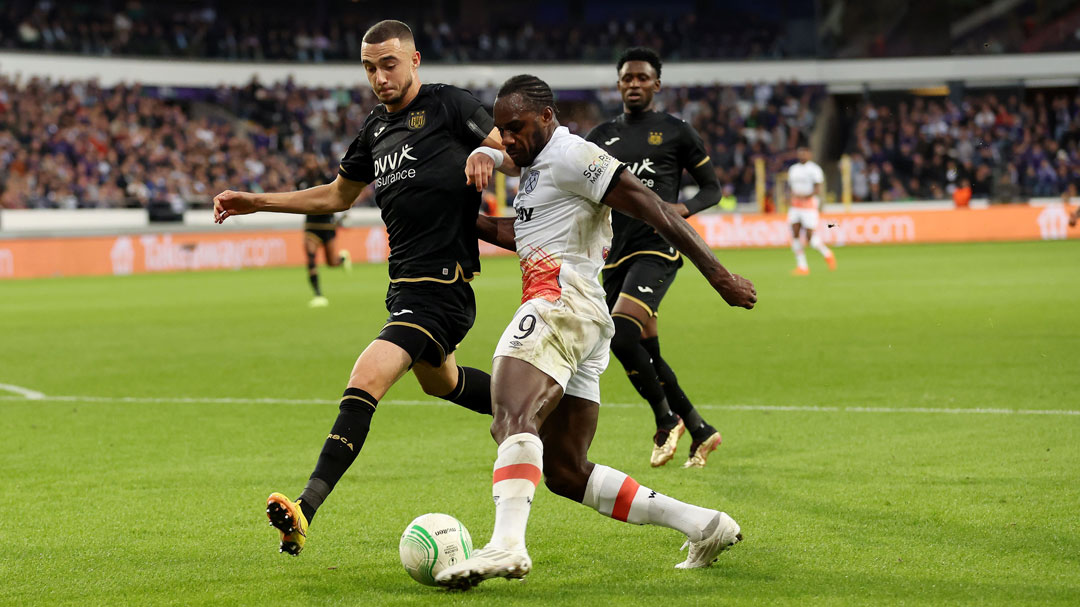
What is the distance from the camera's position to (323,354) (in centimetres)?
1401

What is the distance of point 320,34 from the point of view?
167 ft

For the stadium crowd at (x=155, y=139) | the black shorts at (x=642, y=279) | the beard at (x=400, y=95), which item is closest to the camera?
the beard at (x=400, y=95)

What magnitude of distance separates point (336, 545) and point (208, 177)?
36763 millimetres

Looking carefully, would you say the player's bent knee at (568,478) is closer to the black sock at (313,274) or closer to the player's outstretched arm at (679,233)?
the player's outstretched arm at (679,233)

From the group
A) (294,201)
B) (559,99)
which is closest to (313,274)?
(294,201)

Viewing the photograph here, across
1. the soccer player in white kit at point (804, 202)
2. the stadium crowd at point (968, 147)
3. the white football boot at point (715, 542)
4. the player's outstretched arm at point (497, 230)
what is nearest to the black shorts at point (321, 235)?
the soccer player in white kit at point (804, 202)

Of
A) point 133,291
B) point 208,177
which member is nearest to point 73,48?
point 208,177

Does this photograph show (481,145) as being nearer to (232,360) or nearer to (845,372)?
(845,372)

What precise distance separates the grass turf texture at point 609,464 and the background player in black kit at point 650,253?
352 millimetres

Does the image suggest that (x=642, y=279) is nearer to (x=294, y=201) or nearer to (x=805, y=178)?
(x=294, y=201)

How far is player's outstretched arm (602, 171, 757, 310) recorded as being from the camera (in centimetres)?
459

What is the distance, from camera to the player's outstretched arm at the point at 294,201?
5.81m

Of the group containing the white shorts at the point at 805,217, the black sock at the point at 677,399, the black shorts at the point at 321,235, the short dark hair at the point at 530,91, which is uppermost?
the short dark hair at the point at 530,91

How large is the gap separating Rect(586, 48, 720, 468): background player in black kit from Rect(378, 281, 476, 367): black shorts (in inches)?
76.5
